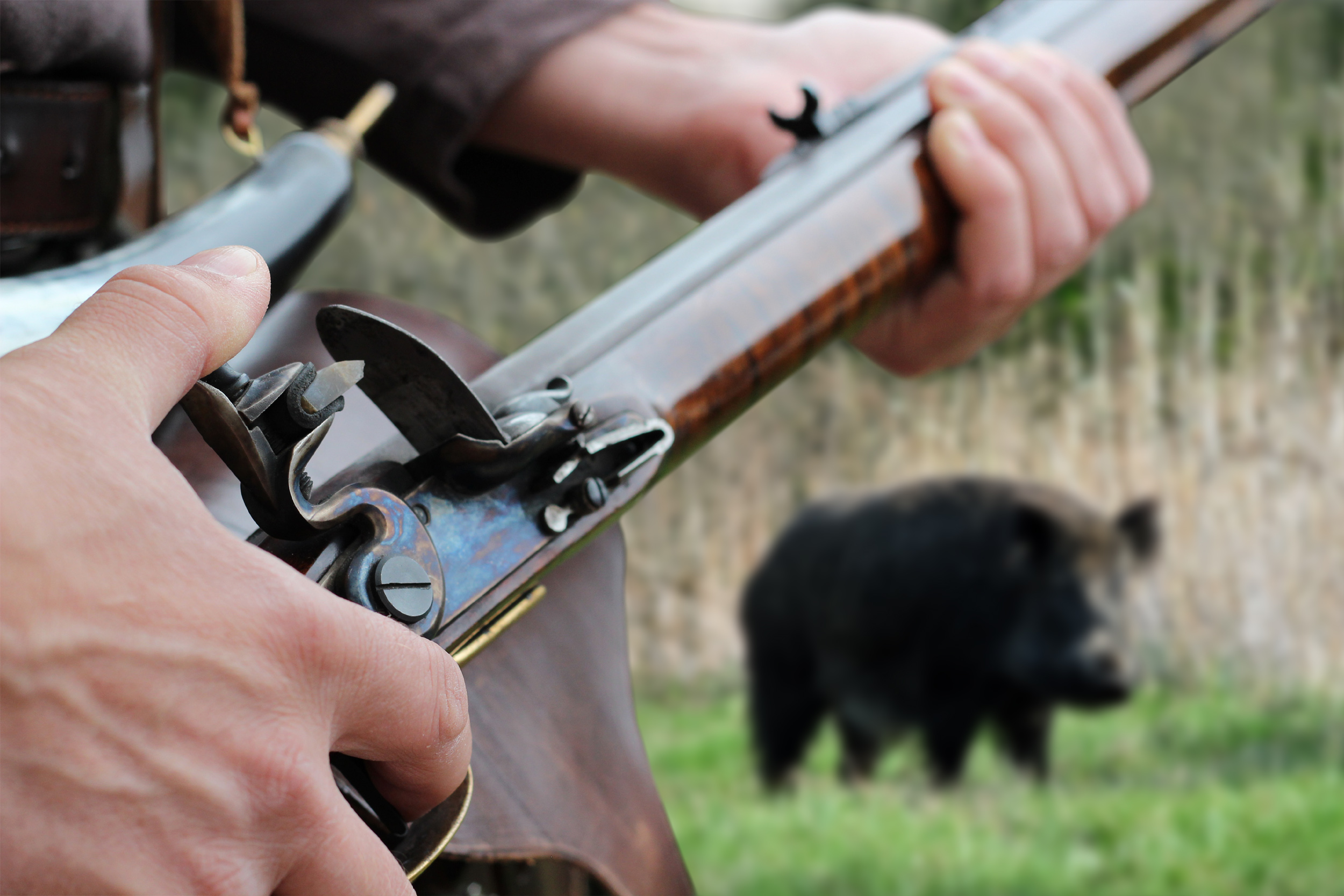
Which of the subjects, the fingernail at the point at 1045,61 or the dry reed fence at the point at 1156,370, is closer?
the fingernail at the point at 1045,61

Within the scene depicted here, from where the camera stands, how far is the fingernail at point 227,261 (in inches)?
17.5

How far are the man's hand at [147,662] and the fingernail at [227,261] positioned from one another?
0.10 feet

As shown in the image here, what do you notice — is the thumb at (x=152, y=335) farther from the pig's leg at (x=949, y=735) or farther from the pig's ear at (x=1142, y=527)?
the pig's ear at (x=1142, y=527)

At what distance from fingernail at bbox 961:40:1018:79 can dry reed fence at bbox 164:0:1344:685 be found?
331cm

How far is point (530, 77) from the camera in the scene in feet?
3.59

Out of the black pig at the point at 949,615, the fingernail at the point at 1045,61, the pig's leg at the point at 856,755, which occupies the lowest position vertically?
the pig's leg at the point at 856,755

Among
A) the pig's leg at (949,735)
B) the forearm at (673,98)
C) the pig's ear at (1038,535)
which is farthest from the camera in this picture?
the pig's leg at (949,735)

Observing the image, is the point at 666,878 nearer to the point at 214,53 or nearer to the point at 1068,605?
the point at 214,53

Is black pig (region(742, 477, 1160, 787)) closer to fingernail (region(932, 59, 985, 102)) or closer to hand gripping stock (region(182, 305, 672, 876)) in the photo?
fingernail (region(932, 59, 985, 102))

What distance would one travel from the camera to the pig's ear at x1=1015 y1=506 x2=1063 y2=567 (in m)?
3.37

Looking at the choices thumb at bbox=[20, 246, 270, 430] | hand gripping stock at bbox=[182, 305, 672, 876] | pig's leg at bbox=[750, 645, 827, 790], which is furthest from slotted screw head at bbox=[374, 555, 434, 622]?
pig's leg at bbox=[750, 645, 827, 790]

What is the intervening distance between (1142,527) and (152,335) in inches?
144

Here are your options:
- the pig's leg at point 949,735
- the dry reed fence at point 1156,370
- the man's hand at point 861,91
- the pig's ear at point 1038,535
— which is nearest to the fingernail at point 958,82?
the man's hand at point 861,91

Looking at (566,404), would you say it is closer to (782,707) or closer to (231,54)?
(231,54)
